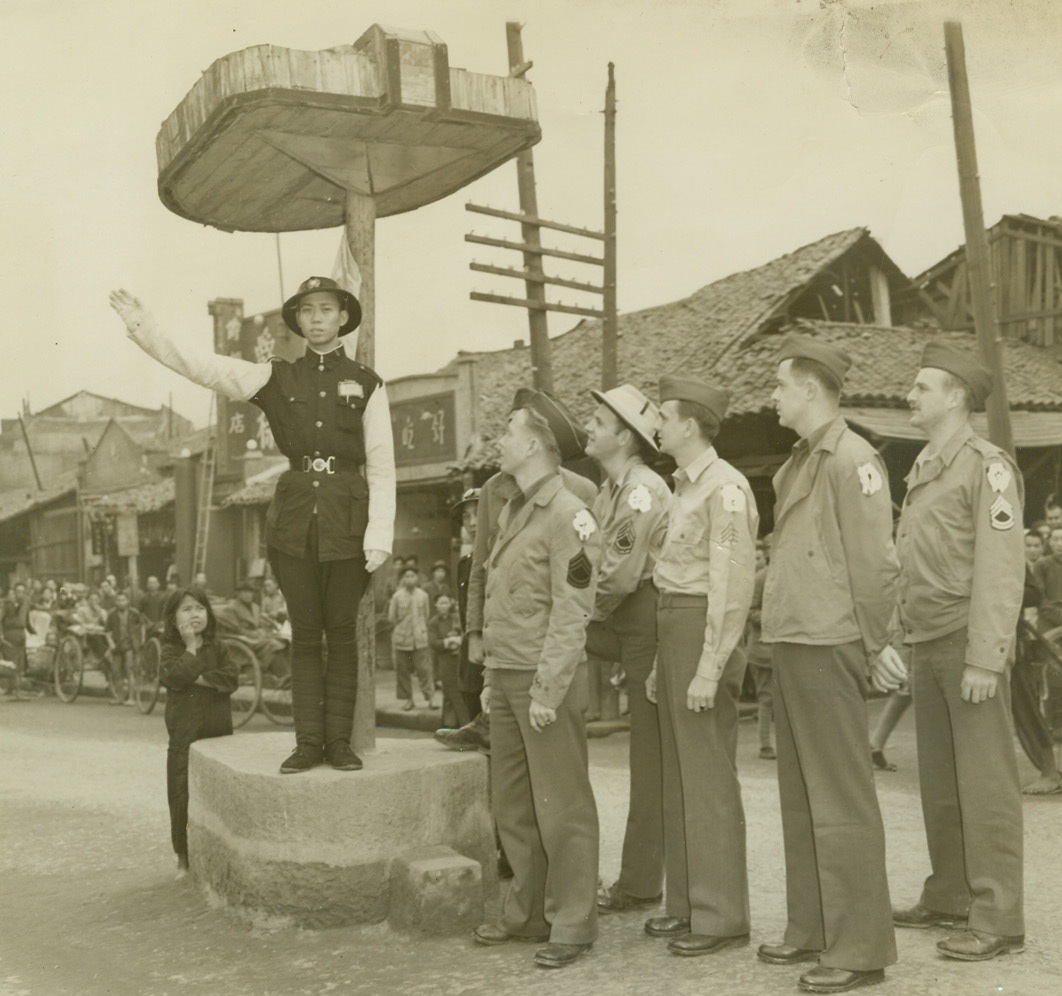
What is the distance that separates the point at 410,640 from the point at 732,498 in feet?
32.9

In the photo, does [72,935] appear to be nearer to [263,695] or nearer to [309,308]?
[309,308]

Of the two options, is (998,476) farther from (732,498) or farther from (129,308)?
(129,308)

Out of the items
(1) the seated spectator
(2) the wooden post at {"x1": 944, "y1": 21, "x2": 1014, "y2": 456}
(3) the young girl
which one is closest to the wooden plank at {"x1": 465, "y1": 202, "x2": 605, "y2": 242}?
(2) the wooden post at {"x1": 944, "y1": 21, "x2": 1014, "y2": 456}

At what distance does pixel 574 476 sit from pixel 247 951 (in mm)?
2124

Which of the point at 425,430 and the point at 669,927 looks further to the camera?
the point at 425,430

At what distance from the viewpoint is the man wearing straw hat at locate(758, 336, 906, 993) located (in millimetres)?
3736

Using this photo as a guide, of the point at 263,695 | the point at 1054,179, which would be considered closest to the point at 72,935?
the point at 263,695

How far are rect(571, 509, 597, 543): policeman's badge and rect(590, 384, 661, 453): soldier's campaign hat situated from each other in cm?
60

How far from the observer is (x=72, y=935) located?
15.8 feet

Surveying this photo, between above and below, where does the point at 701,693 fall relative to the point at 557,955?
above

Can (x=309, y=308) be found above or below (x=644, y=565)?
above

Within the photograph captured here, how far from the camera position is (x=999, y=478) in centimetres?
405

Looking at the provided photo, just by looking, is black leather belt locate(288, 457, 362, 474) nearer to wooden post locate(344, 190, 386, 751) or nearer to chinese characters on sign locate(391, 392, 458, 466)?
wooden post locate(344, 190, 386, 751)

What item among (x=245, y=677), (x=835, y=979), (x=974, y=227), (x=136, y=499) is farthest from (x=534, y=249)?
(x=136, y=499)
